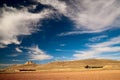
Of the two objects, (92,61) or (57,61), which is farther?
(57,61)

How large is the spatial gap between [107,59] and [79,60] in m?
27.2

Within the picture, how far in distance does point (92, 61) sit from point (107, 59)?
1705 cm

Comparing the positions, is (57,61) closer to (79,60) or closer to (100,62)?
(79,60)

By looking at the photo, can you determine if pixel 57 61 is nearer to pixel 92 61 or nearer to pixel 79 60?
pixel 79 60

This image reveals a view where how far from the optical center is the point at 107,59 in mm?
167750

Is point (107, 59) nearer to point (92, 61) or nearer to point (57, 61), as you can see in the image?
point (92, 61)

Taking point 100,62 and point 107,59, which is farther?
point 107,59

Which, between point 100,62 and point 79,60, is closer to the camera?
point 100,62

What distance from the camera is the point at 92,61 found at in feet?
530

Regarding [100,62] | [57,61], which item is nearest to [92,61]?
[100,62]

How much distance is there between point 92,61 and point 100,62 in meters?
7.97

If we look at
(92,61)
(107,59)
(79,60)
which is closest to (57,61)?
(79,60)

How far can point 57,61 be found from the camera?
172750 millimetres

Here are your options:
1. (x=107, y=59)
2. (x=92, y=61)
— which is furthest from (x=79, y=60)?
(x=107, y=59)
